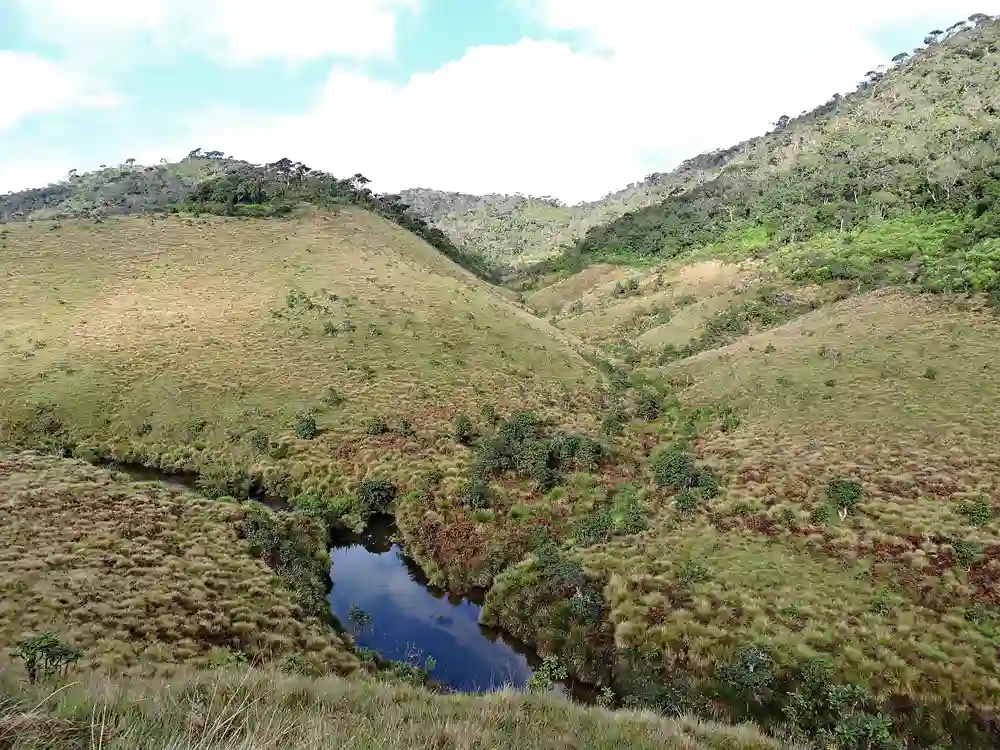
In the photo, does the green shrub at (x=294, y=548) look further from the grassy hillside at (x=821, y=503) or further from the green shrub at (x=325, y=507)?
the grassy hillside at (x=821, y=503)

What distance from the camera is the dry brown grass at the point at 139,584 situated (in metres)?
15.4

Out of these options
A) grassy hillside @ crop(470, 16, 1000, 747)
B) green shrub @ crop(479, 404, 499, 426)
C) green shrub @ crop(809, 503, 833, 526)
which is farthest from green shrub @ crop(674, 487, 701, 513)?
green shrub @ crop(479, 404, 499, 426)

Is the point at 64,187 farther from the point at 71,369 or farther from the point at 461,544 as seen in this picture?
the point at 461,544

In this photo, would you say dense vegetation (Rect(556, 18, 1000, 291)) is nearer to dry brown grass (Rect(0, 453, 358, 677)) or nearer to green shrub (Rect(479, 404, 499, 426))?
green shrub (Rect(479, 404, 499, 426))

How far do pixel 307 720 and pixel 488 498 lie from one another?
19.7 meters

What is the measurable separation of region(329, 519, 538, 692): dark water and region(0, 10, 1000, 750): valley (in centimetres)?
14

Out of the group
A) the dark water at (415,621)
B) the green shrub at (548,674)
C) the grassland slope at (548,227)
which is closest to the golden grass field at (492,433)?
the dark water at (415,621)

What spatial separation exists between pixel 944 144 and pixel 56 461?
11239 cm

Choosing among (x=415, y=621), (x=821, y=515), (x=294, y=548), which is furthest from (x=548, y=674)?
(x=821, y=515)

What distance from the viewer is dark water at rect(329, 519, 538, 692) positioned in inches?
714

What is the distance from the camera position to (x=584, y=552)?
22.8 m

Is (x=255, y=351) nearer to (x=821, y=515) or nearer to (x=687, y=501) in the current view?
(x=687, y=501)

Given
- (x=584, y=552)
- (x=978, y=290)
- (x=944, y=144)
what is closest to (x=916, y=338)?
(x=978, y=290)

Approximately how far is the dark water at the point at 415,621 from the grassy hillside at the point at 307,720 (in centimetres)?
689
